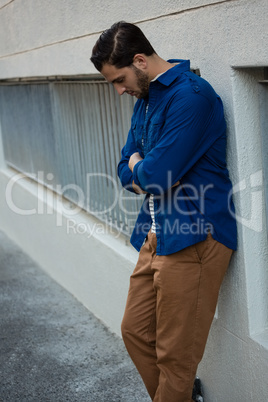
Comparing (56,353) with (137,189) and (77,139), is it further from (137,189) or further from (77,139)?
(137,189)

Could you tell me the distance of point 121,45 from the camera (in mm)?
3094

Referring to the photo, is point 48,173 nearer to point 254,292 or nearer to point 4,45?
point 4,45

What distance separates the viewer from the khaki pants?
3.28m

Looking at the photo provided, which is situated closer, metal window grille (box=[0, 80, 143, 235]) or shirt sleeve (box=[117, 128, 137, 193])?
shirt sleeve (box=[117, 128, 137, 193])

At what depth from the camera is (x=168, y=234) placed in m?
3.28

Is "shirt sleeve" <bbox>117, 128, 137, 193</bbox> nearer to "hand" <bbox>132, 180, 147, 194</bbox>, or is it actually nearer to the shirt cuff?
"hand" <bbox>132, 180, 147, 194</bbox>

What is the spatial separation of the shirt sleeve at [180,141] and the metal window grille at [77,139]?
4.72 ft

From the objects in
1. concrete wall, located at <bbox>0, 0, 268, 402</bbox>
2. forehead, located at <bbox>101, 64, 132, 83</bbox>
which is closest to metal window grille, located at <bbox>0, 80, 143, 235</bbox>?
concrete wall, located at <bbox>0, 0, 268, 402</bbox>

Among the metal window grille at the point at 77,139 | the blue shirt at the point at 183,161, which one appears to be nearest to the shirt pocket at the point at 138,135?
the blue shirt at the point at 183,161

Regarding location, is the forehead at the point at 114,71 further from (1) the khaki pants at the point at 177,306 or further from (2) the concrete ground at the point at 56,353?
(2) the concrete ground at the point at 56,353

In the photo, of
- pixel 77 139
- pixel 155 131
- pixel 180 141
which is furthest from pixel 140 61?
pixel 77 139

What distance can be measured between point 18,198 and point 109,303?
301cm

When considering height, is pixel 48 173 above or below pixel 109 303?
above

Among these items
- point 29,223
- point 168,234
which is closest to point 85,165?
point 29,223
